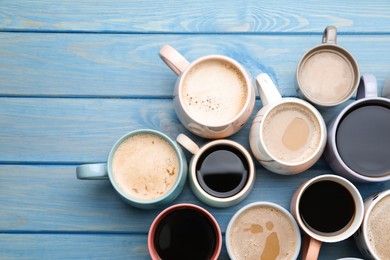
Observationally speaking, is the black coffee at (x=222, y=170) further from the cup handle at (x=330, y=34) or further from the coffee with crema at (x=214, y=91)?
the cup handle at (x=330, y=34)

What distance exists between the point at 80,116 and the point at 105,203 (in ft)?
0.64

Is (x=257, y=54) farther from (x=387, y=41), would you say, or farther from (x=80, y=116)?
(x=80, y=116)

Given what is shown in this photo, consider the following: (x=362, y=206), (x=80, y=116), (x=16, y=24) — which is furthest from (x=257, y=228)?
(x=16, y=24)

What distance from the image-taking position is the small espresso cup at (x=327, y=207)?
2.94 ft

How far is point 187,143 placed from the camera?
906 mm

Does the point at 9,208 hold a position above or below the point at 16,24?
below

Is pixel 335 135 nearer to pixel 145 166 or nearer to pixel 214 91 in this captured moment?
pixel 214 91

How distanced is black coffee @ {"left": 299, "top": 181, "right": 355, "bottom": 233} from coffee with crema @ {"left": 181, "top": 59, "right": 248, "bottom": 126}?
225mm

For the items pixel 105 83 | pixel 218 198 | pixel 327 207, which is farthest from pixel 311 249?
pixel 105 83

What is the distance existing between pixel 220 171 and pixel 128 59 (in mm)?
320

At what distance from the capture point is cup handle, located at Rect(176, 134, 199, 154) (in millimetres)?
906

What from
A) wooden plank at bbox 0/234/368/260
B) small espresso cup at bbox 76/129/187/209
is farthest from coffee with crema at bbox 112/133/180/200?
wooden plank at bbox 0/234/368/260

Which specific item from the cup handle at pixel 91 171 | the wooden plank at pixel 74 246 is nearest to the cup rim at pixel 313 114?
the wooden plank at pixel 74 246

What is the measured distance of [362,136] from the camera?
92 centimetres
